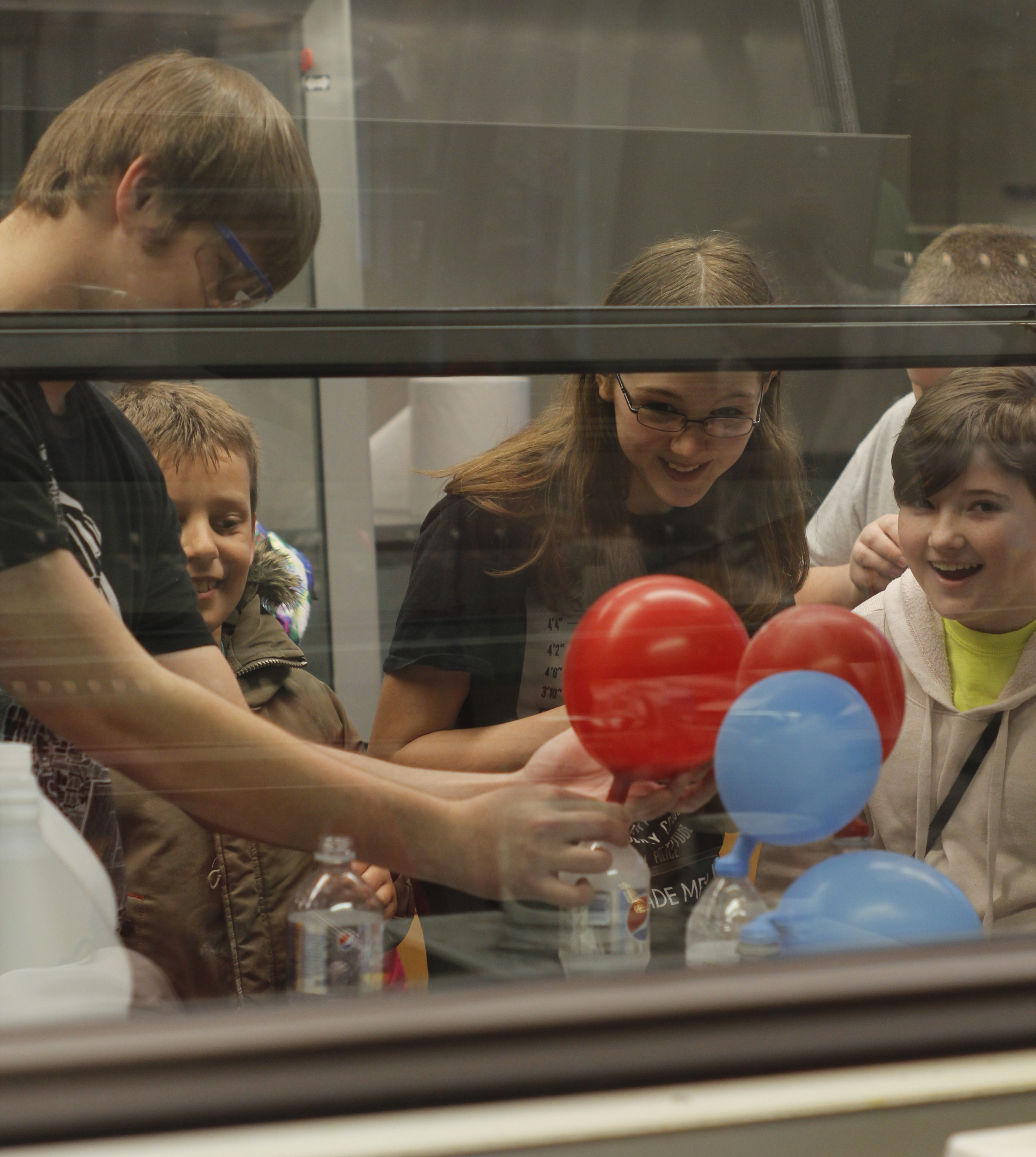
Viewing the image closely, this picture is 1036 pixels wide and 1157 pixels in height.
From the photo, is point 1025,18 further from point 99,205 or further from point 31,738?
point 31,738

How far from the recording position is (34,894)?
3.49 ft

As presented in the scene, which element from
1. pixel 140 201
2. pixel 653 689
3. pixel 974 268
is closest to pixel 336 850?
pixel 653 689

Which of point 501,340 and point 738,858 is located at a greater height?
point 501,340

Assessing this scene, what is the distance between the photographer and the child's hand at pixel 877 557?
1525mm

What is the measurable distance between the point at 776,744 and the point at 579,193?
2.39 feet

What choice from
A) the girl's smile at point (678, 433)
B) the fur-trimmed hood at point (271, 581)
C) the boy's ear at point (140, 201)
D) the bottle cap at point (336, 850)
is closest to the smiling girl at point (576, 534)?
the girl's smile at point (678, 433)

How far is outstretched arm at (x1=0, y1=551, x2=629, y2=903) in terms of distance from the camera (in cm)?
119

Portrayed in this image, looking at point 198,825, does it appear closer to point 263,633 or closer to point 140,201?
point 263,633

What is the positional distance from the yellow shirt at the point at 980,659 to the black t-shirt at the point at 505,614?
0.29 metres

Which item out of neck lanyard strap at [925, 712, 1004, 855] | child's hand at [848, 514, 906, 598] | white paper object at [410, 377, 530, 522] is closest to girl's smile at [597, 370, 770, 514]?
white paper object at [410, 377, 530, 522]

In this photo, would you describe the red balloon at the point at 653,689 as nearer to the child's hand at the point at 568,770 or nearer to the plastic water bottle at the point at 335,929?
the child's hand at the point at 568,770

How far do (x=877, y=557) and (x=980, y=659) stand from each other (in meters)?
0.20

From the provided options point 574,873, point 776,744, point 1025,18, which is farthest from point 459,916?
point 1025,18

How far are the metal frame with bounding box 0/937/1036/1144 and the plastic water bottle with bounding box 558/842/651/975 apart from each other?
113mm
